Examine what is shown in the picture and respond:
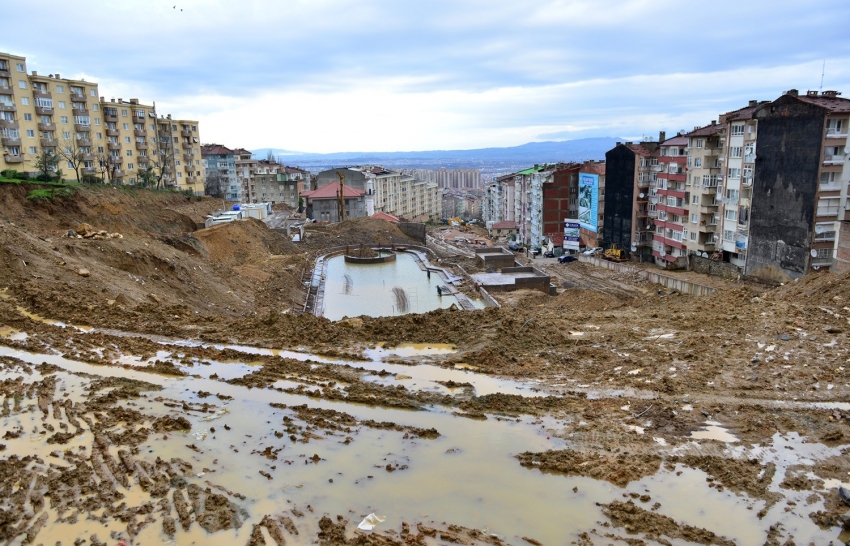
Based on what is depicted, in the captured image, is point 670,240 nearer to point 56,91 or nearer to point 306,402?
point 306,402

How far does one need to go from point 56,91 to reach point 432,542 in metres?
50.8

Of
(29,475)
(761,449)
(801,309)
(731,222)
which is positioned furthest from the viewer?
(731,222)

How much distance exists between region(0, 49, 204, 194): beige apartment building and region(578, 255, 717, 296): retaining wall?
119 feet

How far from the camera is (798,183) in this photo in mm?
28188

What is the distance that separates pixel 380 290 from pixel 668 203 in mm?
20329

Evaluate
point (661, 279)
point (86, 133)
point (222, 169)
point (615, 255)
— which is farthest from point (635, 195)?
point (222, 169)

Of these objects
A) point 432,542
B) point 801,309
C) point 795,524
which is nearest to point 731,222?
point 801,309

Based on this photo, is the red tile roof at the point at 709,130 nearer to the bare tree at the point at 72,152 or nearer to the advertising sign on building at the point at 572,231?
the advertising sign on building at the point at 572,231

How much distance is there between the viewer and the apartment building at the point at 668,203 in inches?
1486

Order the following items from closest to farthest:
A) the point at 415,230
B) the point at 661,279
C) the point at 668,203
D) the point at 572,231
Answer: the point at 661,279 → the point at 668,203 → the point at 572,231 → the point at 415,230

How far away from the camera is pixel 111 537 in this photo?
732cm

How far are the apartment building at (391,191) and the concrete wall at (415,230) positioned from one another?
16.5 m

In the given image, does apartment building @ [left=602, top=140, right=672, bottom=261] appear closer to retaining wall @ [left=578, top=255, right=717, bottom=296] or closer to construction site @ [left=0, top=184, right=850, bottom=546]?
retaining wall @ [left=578, top=255, right=717, bottom=296]

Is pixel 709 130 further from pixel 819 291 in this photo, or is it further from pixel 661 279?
pixel 819 291
